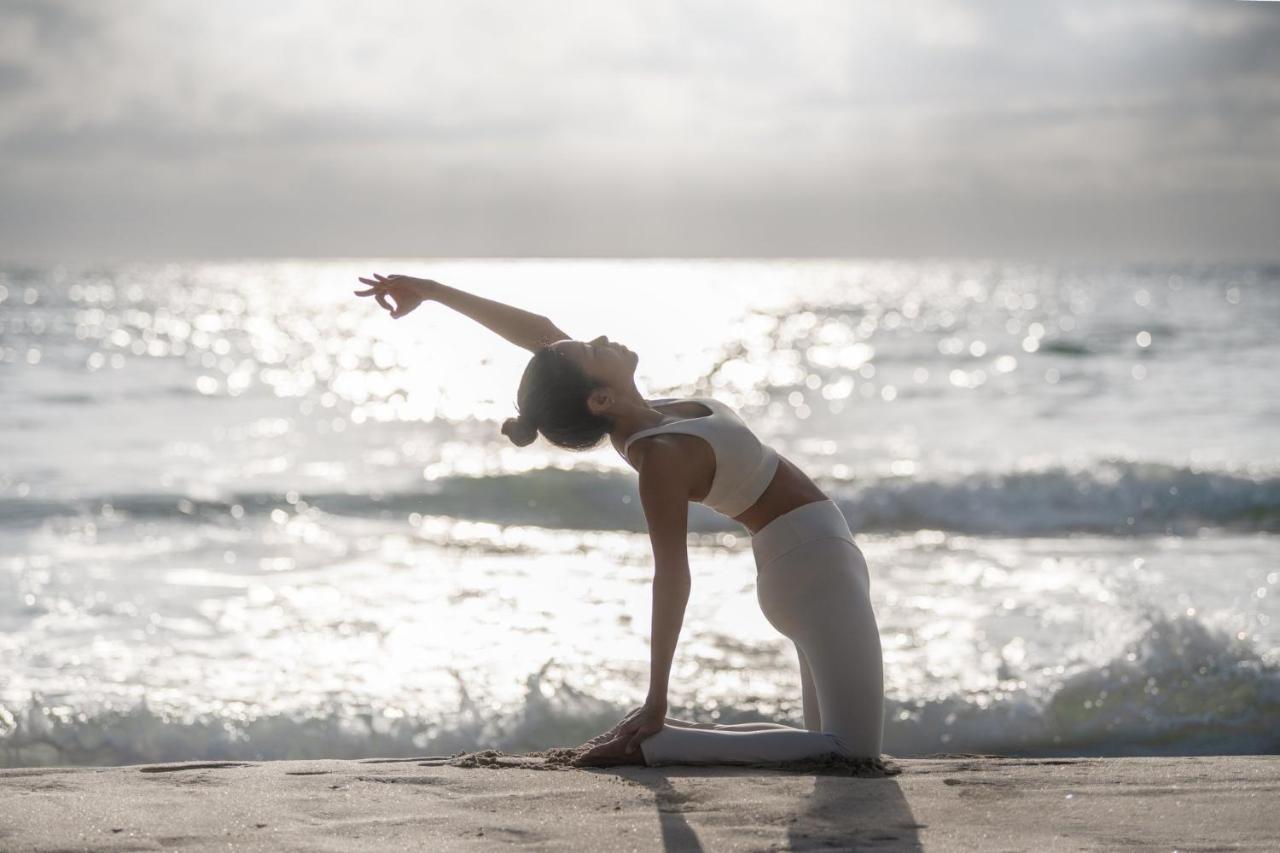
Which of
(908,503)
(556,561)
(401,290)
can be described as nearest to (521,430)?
(401,290)

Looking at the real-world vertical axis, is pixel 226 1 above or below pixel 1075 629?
above

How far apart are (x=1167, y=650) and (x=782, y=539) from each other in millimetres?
3730

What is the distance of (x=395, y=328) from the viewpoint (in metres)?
47.4

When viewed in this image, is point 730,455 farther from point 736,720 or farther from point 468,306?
point 736,720

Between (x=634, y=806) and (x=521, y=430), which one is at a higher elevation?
(x=521, y=430)

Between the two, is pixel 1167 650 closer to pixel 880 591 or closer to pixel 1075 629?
pixel 1075 629

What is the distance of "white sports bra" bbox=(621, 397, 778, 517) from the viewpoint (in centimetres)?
359

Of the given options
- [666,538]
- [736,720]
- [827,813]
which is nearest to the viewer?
[827,813]

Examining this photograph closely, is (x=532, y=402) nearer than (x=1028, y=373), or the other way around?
(x=532, y=402)

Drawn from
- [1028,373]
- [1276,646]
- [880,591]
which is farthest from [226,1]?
[1028,373]

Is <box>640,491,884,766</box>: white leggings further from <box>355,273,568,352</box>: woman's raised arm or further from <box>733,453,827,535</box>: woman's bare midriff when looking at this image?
<box>355,273,568,352</box>: woman's raised arm

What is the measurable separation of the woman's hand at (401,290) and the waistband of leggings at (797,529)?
1349 millimetres

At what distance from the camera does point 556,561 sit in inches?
405

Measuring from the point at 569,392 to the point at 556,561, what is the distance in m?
6.91
